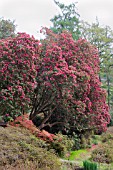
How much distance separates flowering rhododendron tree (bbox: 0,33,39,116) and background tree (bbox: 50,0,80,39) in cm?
1190

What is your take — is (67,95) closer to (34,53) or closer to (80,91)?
(80,91)

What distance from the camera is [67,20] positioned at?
21.5 metres

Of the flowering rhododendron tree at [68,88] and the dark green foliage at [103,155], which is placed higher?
the flowering rhododendron tree at [68,88]

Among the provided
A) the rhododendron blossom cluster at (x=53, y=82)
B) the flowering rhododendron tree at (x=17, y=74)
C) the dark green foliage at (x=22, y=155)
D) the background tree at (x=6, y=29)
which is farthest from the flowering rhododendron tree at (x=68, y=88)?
the background tree at (x=6, y=29)

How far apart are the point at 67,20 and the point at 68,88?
43.4 ft

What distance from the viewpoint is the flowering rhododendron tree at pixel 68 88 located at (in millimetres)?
9674

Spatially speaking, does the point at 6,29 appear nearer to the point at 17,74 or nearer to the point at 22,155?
the point at 17,74

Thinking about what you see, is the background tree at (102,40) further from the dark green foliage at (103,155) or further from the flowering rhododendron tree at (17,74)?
A: the dark green foliage at (103,155)

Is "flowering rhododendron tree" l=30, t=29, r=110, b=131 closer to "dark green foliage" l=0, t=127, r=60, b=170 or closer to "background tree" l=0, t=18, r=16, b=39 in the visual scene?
"dark green foliage" l=0, t=127, r=60, b=170

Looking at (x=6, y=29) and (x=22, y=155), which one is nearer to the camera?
(x=22, y=155)

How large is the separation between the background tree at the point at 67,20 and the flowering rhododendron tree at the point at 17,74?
11.9 meters

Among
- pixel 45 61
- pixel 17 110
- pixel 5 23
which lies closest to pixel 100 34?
pixel 5 23

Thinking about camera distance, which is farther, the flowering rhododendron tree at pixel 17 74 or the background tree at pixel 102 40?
the background tree at pixel 102 40

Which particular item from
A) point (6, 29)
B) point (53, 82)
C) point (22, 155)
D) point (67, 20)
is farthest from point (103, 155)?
point (67, 20)
